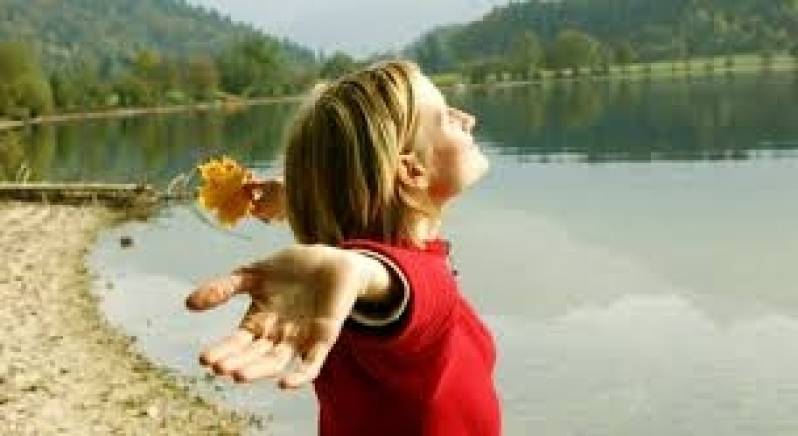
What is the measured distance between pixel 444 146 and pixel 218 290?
914mm

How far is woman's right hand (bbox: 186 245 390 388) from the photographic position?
194cm

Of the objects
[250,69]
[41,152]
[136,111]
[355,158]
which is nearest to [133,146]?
[41,152]

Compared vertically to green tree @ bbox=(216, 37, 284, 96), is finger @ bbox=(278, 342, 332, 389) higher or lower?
higher

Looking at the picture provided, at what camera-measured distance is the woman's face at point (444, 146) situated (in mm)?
2699

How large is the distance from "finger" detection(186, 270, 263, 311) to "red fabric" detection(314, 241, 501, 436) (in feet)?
1.06

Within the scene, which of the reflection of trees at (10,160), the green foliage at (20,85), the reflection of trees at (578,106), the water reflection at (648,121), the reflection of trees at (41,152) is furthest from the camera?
the green foliage at (20,85)

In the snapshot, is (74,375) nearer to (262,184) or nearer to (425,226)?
(262,184)

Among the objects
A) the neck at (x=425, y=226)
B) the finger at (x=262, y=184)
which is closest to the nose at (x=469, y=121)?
the neck at (x=425, y=226)

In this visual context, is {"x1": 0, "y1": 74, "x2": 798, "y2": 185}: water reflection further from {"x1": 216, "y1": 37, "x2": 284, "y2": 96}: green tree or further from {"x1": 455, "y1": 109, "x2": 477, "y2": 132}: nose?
{"x1": 455, "y1": 109, "x2": 477, "y2": 132}: nose

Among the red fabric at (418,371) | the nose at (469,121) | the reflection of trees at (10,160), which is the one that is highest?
the nose at (469,121)

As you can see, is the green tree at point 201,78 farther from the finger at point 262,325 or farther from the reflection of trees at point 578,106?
the finger at point 262,325

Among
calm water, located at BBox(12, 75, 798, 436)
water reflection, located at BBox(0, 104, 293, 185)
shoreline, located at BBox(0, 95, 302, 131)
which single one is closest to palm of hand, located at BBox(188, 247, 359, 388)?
calm water, located at BBox(12, 75, 798, 436)

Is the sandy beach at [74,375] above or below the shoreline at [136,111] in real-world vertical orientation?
above

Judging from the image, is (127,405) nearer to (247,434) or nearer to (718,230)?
(247,434)
